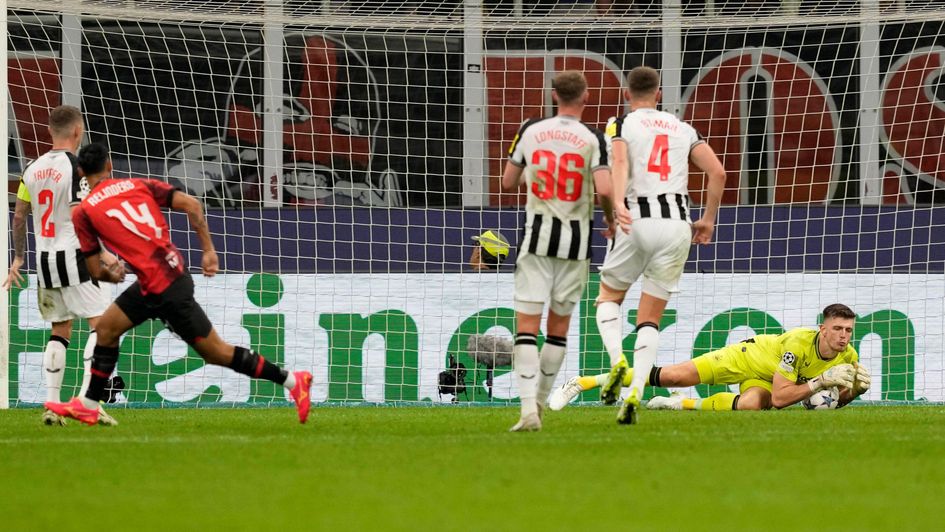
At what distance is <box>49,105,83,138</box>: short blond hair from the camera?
8.87 meters

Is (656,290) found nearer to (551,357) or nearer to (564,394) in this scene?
(551,357)

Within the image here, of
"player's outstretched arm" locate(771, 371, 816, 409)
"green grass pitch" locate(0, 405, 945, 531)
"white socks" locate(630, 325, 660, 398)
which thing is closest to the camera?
"green grass pitch" locate(0, 405, 945, 531)

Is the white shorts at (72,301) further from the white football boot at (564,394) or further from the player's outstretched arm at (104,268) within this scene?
the white football boot at (564,394)

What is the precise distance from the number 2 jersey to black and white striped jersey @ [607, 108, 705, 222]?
0.56 m

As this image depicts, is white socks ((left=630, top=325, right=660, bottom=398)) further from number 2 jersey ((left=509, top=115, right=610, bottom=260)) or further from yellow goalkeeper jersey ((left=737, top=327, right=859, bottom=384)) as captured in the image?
yellow goalkeeper jersey ((left=737, top=327, right=859, bottom=384))

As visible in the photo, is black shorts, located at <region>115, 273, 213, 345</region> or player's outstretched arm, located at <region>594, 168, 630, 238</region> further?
black shorts, located at <region>115, 273, 213, 345</region>

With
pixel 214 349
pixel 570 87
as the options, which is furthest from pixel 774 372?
pixel 214 349

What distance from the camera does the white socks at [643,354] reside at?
774cm

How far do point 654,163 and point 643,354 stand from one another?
3.48ft

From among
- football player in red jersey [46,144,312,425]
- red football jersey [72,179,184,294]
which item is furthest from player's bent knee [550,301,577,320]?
red football jersey [72,179,184,294]

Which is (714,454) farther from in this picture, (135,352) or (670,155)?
(135,352)

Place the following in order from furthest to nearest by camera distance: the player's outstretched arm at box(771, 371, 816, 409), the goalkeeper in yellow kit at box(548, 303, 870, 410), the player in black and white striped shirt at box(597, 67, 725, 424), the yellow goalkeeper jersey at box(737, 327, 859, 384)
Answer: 1. the yellow goalkeeper jersey at box(737, 327, 859, 384)
2. the player's outstretched arm at box(771, 371, 816, 409)
3. the goalkeeper in yellow kit at box(548, 303, 870, 410)
4. the player in black and white striped shirt at box(597, 67, 725, 424)

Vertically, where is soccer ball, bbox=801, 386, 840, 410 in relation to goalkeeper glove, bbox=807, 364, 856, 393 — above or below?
below

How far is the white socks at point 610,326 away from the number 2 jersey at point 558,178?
590mm
